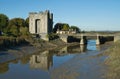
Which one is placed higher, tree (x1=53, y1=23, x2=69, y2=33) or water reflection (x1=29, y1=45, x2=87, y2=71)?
tree (x1=53, y1=23, x2=69, y2=33)

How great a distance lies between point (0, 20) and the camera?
88.9 m

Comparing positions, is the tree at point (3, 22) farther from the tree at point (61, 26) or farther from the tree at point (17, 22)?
the tree at point (61, 26)

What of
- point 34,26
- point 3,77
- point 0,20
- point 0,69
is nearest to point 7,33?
point 0,20

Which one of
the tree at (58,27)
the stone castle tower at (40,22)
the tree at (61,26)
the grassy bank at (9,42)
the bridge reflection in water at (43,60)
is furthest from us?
the tree at (61,26)

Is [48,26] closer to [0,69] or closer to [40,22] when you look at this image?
[40,22]

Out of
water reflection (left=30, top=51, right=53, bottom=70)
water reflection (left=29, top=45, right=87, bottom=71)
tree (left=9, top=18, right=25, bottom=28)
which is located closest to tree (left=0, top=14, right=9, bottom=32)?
tree (left=9, top=18, right=25, bottom=28)

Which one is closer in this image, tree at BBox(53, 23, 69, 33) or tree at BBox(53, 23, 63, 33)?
tree at BBox(53, 23, 63, 33)

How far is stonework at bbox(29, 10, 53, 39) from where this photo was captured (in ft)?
325

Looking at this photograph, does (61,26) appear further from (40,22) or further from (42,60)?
(42,60)

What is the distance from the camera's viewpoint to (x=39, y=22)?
102 m

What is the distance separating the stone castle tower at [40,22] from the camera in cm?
9919

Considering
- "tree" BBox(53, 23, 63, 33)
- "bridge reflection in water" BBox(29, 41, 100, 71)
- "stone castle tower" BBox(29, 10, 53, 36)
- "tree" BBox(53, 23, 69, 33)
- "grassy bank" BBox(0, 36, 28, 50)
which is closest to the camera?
"bridge reflection in water" BBox(29, 41, 100, 71)

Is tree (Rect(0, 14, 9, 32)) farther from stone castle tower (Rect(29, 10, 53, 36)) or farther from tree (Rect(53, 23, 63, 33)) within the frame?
tree (Rect(53, 23, 63, 33))

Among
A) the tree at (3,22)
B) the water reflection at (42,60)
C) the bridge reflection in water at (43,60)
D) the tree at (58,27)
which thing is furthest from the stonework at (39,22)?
the water reflection at (42,60)
